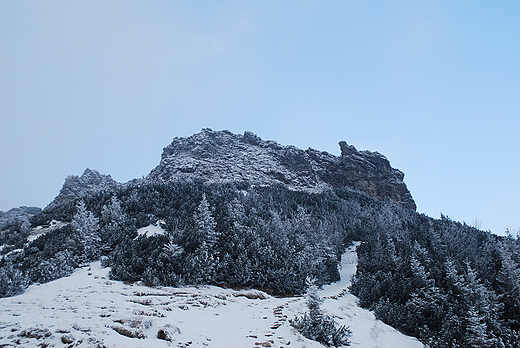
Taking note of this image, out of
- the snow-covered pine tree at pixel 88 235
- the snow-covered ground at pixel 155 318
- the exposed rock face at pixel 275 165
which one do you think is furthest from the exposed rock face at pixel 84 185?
Result: the snow-covered ground at pixel 155 318

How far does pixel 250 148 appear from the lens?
210ft

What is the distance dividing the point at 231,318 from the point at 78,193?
54448 millimetres

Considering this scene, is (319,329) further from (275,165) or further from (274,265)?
(275,165)

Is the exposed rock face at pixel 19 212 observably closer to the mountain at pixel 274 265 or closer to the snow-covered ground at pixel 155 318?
the mountain at pixel 274 265

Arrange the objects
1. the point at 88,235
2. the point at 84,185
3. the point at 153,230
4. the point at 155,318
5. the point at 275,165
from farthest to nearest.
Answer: the point at 84,185, the point at 275,165, the point at 153,230, the point at 88,235, the point at 155,318

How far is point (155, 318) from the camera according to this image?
8844 millimetres

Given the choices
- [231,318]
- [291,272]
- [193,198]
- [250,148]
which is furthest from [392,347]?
[250,148]

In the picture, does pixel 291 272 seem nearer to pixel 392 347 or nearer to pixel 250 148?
pixel 392 347

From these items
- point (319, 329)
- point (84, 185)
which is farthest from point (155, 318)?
point (84, 185)

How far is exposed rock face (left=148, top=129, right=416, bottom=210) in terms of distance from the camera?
171ft

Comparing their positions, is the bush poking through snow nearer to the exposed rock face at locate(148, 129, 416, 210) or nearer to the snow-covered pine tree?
the snow-covered pine tree

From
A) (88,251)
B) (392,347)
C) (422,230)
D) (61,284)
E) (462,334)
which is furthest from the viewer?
(422,230)

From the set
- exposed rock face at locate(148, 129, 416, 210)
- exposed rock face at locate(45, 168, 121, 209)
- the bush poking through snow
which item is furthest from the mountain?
exposed rock face at locate(45, 168, 121, 209)

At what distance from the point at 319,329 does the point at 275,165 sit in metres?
49.2
